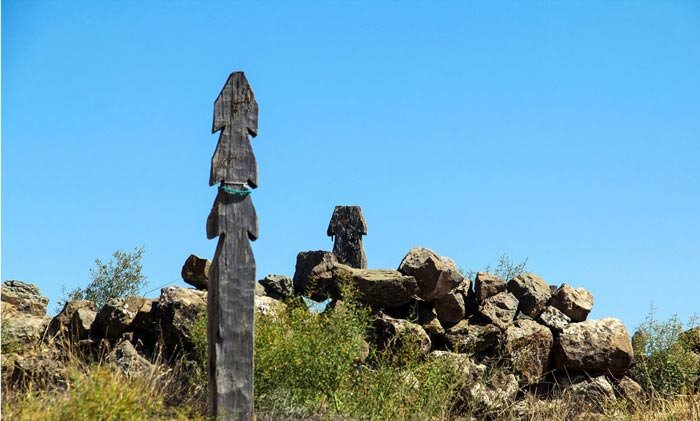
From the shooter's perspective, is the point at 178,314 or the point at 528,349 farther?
the point at 528,349

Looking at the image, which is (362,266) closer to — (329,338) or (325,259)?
(325,259)

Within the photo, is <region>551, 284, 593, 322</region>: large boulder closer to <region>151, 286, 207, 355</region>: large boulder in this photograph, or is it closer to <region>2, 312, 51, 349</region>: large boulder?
<region>151, 286, 207, 355</region>: large boulder

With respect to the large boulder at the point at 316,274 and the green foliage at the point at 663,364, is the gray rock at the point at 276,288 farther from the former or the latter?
the green foliage at the point at 663,364

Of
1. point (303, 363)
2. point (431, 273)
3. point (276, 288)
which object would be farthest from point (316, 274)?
point (303, 363)

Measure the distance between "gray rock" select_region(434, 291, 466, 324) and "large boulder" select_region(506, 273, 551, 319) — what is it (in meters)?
1.05

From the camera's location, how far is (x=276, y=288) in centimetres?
1118

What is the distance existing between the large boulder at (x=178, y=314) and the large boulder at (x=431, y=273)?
260 centimetres

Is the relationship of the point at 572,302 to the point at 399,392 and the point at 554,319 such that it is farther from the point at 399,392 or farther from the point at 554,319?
the point at 399,392

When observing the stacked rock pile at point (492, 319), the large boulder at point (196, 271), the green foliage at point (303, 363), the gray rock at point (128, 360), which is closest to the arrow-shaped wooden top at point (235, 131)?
the green foliage at point (303, 363)

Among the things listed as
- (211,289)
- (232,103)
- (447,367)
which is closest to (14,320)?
(211,289)

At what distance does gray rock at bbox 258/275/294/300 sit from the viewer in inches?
440

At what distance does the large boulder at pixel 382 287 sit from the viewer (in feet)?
35.9

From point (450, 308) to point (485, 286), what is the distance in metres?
0.73

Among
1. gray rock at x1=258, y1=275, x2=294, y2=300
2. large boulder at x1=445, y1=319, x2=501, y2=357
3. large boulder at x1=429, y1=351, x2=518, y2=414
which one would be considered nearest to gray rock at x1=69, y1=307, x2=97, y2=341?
gray rock at x1=258, y1=275, x2=294, y2=300
